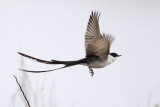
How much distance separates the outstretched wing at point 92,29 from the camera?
0.47 metres

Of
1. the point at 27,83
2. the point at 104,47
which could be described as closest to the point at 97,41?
the point at 104,47

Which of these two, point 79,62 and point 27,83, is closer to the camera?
point 79,62

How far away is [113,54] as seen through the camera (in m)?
0.52

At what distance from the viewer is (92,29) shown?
19.0 inches

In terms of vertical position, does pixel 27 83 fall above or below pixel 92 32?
below

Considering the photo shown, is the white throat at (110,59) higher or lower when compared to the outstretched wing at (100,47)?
lower

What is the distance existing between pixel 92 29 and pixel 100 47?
0.03 m

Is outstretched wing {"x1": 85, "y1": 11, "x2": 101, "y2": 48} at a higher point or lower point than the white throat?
higher

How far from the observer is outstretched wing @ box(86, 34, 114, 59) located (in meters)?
0.46

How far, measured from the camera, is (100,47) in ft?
1.51

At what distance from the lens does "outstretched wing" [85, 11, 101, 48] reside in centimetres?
47

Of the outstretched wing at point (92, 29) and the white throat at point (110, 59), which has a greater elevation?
the outstretched wing at point (92, 29)

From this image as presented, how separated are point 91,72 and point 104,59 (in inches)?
2.5

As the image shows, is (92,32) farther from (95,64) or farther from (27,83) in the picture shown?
Result: (27,83)
